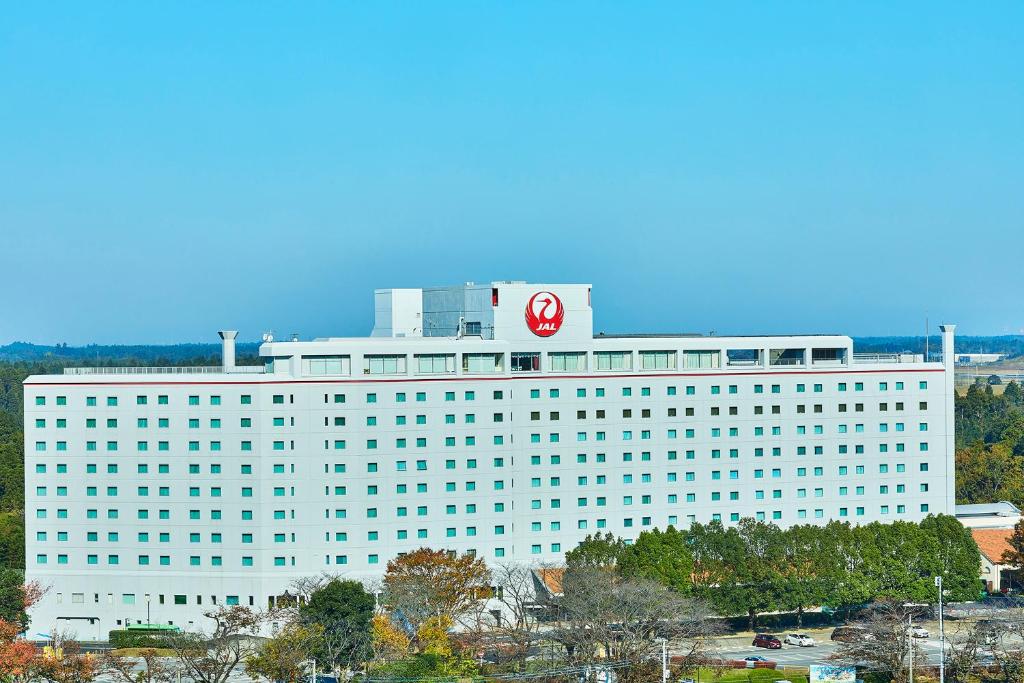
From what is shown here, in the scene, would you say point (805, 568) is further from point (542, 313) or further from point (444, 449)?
point (444, 449)

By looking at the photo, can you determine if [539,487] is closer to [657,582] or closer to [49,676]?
[657,582]

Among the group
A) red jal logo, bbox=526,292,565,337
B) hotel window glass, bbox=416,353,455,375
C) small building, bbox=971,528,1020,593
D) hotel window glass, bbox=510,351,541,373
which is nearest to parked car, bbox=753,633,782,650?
small building, bbox=971,528,1020,593

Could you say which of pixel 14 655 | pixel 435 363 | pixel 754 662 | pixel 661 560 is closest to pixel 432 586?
pixel 661 560

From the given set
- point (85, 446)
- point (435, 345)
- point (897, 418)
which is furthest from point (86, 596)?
point (897, 418)

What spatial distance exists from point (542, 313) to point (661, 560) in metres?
17.1

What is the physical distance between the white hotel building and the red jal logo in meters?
0.09

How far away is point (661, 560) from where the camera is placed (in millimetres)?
90750

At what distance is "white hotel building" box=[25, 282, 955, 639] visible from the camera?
301 ft

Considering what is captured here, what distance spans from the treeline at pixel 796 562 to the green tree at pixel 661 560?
0.06 metres

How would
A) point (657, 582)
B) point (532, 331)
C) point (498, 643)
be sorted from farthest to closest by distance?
point (532, 331) → point (657, 582) → point (498, 643)

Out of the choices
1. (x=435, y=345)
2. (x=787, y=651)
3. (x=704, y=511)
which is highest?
(x=435, y=345)

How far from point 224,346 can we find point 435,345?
12.6 metres

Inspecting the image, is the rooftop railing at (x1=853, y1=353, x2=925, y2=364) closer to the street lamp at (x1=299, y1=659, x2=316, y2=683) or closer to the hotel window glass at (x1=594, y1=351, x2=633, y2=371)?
the hotel window glass at (x1=594, y1=351, x2=633, y2=371)

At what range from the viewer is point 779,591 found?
91.4 meters
